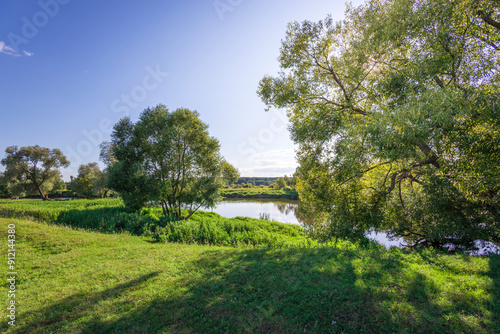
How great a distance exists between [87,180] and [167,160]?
4111cm

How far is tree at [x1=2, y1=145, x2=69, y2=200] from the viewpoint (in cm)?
3875

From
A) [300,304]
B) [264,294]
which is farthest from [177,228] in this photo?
[300,304]

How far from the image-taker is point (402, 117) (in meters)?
5.25

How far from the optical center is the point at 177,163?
57.9ft

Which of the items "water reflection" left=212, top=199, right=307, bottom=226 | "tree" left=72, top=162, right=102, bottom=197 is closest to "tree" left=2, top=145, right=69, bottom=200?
"tree" left=72, top=162, right=102, bottom=197

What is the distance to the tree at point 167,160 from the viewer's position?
53.5 feet

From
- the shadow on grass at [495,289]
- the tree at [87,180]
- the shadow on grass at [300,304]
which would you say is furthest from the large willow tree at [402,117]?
the tree at [87,180]

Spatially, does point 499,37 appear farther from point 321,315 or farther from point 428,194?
point 321,315

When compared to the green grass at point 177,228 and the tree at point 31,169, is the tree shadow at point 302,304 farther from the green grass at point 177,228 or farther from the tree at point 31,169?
the tree at point 31,169

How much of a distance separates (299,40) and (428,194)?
9232 millimetres

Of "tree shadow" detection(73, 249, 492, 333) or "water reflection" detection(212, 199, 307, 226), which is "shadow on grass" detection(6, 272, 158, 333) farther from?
"water reflection" detection(212, 199, 307, 226)

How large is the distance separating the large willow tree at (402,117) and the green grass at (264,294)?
241 centimetres

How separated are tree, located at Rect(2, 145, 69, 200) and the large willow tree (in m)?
53.4

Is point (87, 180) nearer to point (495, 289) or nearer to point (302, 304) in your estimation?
point (302, 304)
